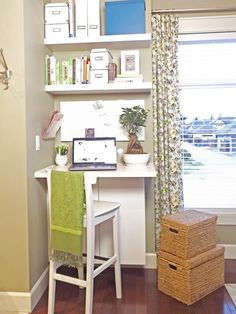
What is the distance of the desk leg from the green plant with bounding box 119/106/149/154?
27 centimetres

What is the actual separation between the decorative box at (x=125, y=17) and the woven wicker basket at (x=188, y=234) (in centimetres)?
156

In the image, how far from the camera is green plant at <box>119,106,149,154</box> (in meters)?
2.67

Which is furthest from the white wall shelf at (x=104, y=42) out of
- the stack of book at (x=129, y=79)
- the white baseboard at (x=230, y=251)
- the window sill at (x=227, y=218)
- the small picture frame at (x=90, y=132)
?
the white baseboard at (x=230, y=251)

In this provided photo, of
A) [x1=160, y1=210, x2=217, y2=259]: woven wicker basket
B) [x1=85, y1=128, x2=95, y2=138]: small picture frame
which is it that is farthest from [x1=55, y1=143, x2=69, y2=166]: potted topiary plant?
[x1=160, y1=210, x2=217, y2=259]: woven wicker basket

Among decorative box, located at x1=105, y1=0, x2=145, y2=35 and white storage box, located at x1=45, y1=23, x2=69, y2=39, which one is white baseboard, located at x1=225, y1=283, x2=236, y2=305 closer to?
decorative box, located at x1=105, y1=0, x2=145, y2=35

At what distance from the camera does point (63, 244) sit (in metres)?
2.12

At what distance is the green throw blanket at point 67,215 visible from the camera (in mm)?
2049

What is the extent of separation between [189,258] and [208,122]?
1363 millimetres

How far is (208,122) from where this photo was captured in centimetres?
307

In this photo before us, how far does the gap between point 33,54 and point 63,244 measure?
140cm

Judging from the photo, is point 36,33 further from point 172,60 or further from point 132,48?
point 172,60

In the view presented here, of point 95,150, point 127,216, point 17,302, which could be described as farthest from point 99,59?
point 17,302

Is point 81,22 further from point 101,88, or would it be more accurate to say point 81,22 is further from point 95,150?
point 95,150

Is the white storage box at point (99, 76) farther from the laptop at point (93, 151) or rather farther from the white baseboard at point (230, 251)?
the white baseboard at point (230, 251)
